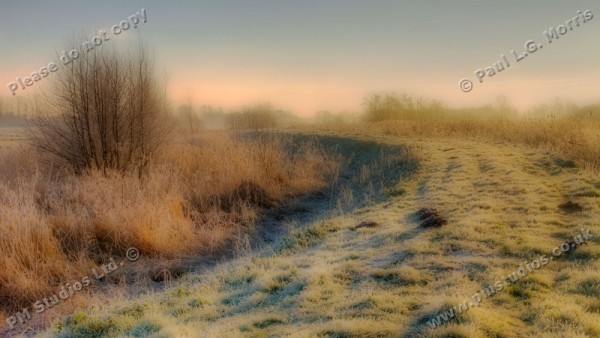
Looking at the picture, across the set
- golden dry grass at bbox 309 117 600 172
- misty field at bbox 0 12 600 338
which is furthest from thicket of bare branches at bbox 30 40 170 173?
golden dry grass at bbox 309 117 600 172

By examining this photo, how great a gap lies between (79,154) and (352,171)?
28.2 ft

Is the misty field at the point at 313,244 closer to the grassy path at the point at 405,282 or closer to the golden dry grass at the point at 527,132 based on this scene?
the grassy path at the point at 405,282

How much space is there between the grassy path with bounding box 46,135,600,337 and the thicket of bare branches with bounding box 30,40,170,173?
23.3 feet

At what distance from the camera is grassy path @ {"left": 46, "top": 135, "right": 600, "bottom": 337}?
4711mm

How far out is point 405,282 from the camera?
5930 mm

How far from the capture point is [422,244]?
23.6ft

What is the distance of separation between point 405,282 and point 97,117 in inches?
423

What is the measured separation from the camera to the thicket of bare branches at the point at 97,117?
43.7 feet

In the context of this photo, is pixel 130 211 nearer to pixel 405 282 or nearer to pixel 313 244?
pixel 313 244

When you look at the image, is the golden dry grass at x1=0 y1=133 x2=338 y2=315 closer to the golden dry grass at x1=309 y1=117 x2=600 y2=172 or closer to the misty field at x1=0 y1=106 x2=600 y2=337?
the misty field at x1=0 y1=106 x2=600 y2=337

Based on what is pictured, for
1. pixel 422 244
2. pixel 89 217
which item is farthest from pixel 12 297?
pixel 422 244

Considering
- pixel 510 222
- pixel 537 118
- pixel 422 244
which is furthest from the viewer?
pixel 537 118

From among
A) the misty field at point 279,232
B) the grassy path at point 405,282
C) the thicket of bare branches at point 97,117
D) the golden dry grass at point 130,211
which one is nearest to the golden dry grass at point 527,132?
the misty field at point 279,232

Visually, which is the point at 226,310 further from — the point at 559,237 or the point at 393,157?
the point at 393,157
